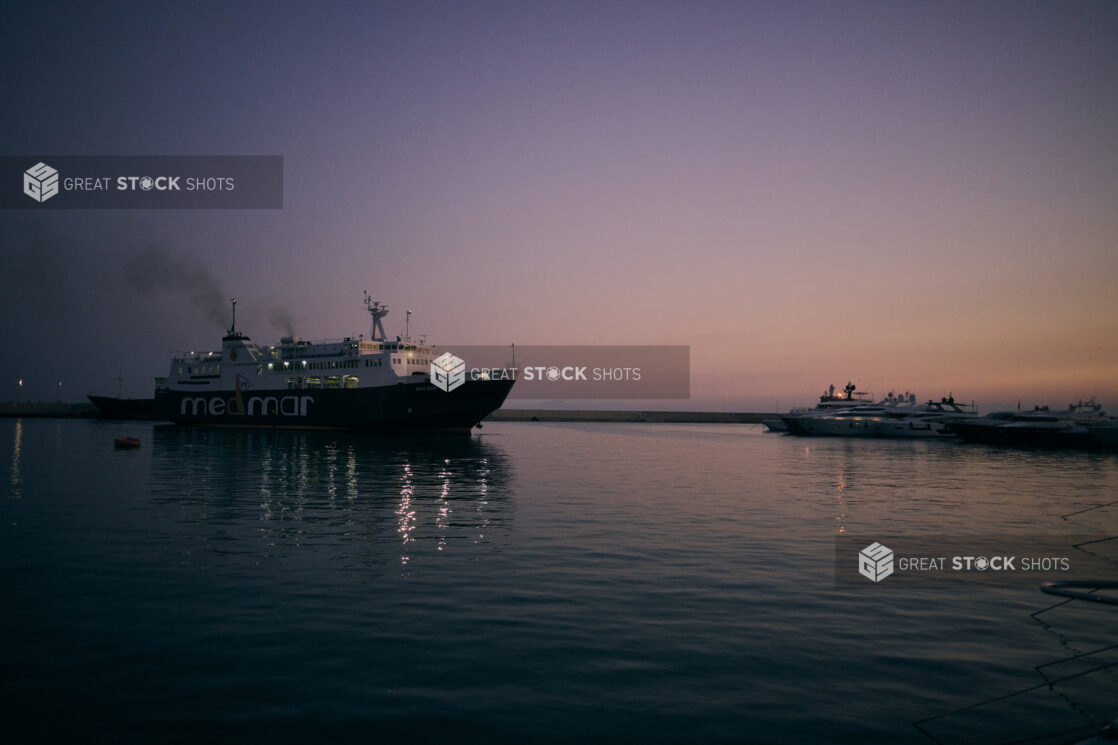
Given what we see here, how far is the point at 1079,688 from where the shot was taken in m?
7.72

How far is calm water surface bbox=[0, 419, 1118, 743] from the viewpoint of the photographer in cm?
666

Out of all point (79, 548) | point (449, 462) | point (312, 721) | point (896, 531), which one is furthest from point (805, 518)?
point (449, 462)

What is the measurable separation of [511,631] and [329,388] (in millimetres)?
72172

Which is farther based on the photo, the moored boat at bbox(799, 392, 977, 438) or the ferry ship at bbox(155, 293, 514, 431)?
the moored boat at bbox(799, 392, 977, 438)

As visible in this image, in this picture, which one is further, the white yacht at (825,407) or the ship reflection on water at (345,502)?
the white yacht at (825,407)

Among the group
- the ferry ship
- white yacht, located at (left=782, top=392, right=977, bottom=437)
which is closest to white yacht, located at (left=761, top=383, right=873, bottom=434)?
white yacht, located at (left=782, top=392, right=977, bottom=437)

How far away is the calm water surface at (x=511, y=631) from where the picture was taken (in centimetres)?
666

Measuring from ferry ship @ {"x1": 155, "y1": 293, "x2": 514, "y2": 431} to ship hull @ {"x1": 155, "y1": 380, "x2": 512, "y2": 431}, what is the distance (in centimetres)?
11

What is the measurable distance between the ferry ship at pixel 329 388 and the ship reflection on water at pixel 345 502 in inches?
1102

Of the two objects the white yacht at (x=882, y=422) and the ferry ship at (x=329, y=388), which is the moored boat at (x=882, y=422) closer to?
the white yacht at (x=882, y=422)

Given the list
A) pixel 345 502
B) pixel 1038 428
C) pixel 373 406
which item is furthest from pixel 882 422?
pixel 345 502

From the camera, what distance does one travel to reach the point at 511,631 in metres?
9.39

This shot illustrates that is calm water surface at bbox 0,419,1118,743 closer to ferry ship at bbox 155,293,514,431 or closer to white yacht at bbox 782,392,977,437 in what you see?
ferry ship at bbox 155,293,514,431

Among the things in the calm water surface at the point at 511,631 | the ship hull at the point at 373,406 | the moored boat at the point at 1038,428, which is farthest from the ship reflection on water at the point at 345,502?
the moored boat at the point at 1038,428
